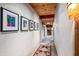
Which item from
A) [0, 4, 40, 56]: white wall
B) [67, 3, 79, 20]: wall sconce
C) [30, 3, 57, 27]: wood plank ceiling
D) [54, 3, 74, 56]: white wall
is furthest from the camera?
[30, 3, 57, 27]: wood plank ceiling

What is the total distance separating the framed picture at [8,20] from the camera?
1677 mm

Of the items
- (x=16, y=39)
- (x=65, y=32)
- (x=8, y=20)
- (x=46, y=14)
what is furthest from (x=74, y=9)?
(x=16, y=39)

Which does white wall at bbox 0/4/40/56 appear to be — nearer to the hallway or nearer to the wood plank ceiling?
the hallway

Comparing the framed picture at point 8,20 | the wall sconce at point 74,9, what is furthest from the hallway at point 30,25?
the wall sconce at point 74,9

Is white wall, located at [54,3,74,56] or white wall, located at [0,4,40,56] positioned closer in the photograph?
white wall, located at [54,3,74,56]

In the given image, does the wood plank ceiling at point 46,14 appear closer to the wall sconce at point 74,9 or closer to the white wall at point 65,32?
the white wall at point 65,32

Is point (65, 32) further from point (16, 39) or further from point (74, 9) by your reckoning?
point (16, 39)

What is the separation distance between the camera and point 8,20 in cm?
179

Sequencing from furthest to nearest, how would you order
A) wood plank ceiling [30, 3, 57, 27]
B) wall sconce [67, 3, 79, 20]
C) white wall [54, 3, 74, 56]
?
wood plank ceiling [30, 3, 57, 27], white wall [54, 3, 74, 56], wall sconce [67, 3, 79, 20]

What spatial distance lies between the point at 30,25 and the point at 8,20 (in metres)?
0.52

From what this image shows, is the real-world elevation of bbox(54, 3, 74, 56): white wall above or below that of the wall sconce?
below

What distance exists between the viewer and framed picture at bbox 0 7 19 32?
5.50 feet

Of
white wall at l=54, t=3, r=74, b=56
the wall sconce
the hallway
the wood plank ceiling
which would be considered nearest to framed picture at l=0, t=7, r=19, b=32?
the hallway

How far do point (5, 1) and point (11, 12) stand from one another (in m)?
0.31
